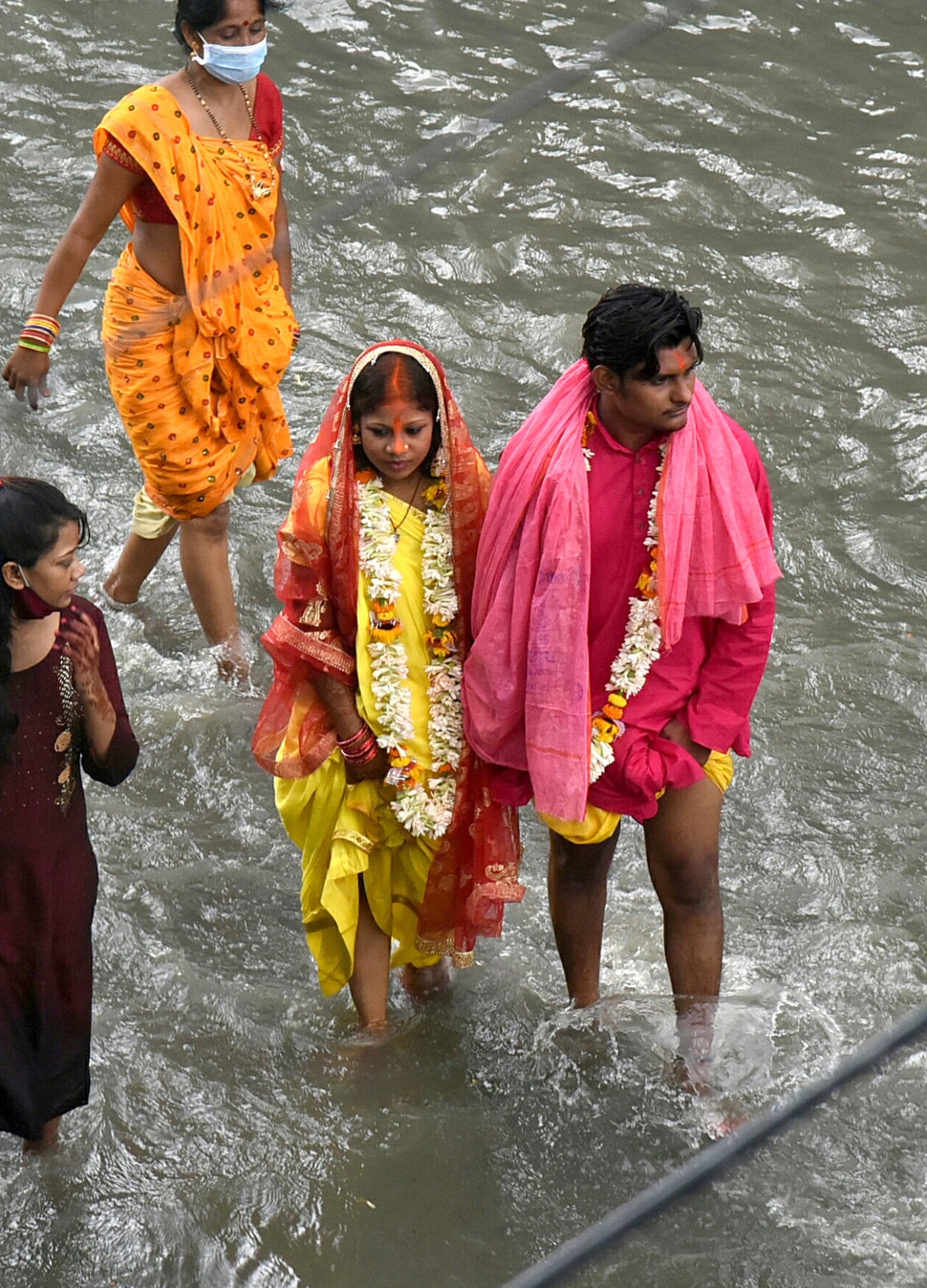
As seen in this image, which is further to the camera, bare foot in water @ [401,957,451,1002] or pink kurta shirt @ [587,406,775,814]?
bare foot in water @ [401,957,451,1002]

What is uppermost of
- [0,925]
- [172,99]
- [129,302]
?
[172,99]

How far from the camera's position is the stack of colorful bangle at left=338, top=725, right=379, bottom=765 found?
3465mm

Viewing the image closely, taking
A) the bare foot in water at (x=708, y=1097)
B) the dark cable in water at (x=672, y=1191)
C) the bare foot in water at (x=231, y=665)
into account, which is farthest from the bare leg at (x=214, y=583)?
the dark cable in water at (x=672, y=1191)

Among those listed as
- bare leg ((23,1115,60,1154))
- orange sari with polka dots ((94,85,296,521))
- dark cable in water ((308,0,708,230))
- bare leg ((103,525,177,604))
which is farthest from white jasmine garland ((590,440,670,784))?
dark cable in water ((308,0,708,230))

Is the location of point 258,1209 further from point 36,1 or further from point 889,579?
point 36,1

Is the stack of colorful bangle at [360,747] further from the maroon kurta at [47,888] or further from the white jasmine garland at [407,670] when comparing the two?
the maroon kurta at [47,888]

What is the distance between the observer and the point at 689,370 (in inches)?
125

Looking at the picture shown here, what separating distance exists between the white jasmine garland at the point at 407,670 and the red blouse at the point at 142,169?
4.67ft

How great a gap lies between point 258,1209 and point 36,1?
8.39 metres

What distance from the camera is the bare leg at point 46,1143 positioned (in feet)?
11.4

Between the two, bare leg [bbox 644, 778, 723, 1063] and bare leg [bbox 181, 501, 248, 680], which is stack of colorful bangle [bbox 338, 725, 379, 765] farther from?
bare leg [bbox 181, 501, 248, 680]

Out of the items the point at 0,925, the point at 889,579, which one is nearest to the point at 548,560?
the point at 0,925

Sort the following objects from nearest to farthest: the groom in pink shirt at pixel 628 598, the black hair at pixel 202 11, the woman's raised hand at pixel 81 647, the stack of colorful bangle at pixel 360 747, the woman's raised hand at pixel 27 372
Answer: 1. the woman's raised hand at pixel 81 647
2. the groom in pink shirt at pixel 628 598
3. the stack of colorful bangle at pixel 360 747
4. the black hair at pixel 202 11
5. the woman's raised hand at pixel 27 372

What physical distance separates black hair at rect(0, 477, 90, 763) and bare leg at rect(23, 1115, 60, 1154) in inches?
44.4
